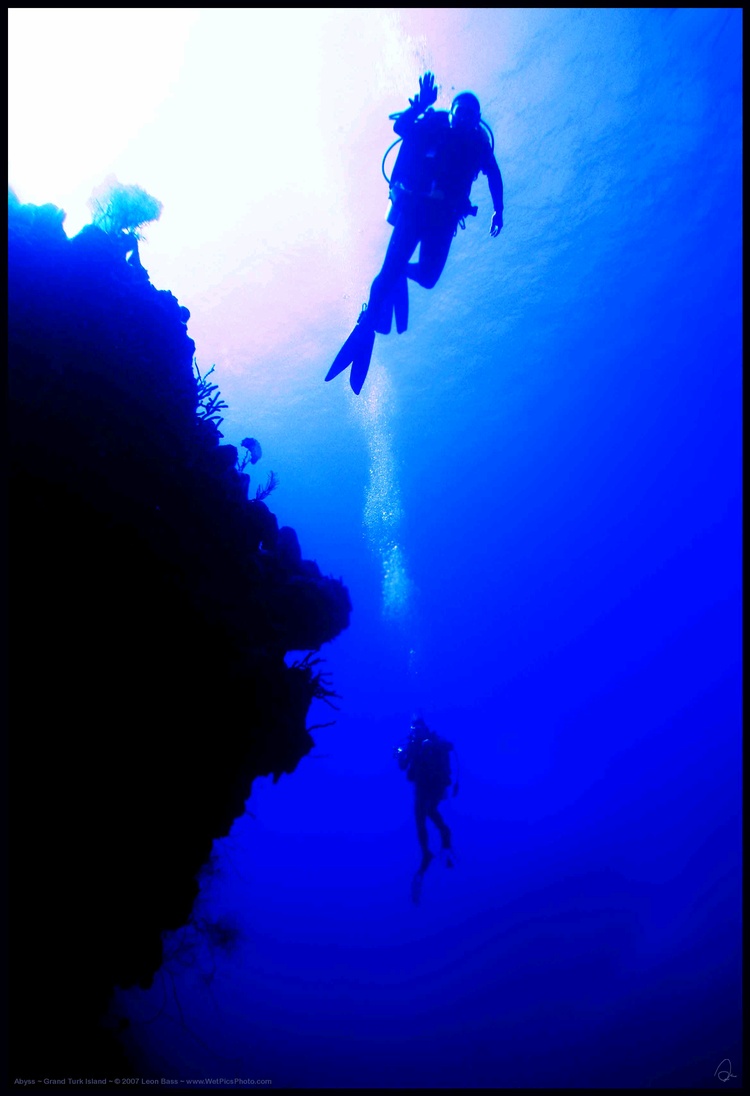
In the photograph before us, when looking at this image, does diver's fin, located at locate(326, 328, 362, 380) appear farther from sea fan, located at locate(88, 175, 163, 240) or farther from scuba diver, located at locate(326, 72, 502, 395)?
sea fan, located at locate(88, 175, 163, 240)

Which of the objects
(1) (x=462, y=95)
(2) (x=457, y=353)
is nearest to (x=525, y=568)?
(2) (x=457, y=353)

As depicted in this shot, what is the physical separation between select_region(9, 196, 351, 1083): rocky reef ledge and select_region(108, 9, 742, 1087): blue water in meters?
1.78

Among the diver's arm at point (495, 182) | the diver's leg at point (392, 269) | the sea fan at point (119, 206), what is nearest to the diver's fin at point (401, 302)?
the diver's leg at point (392, 269)

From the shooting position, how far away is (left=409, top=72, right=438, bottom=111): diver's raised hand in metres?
7.07

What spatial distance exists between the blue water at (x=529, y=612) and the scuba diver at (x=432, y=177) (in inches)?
307

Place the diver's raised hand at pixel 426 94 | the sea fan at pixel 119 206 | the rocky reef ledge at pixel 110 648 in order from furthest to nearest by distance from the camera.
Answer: the diver's raised hand at pixel 426 94 < the sea fan at pixel 119 206 < the rocky reef ledge at pixel 110 648

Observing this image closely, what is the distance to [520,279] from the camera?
92.0 feet

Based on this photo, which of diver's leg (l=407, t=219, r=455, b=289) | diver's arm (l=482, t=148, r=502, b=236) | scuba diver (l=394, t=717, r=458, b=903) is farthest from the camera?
scuba diver (l=394, t=717, r=458, b=903)

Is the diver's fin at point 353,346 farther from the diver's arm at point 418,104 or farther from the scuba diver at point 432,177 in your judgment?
the diver's arm at point 418,104

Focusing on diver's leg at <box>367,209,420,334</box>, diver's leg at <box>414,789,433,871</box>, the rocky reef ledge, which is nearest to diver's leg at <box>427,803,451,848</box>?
diver's leg at <box>414,789,433,871</box>

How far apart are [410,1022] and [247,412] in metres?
43.3

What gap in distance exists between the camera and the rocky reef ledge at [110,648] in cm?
454

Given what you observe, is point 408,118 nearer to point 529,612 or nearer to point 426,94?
point 426,94

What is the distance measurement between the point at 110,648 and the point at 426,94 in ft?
27.4
